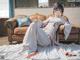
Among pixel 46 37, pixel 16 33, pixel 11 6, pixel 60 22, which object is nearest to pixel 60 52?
pixel 46 37

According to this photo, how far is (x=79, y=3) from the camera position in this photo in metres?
6.84

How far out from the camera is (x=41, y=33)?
4.70 meters

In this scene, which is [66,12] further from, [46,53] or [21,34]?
[46,53]

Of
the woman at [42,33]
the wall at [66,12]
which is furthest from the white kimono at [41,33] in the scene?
the wall at [66,12]

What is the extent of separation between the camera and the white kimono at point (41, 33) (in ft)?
14.6

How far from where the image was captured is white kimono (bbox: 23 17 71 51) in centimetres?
446

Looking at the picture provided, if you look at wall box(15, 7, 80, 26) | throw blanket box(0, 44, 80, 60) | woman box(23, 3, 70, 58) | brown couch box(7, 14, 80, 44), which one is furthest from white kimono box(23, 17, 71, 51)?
wall box(15, 7, 80, 26)

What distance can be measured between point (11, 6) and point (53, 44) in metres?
2.64

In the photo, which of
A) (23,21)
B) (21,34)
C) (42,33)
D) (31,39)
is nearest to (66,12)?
(23,21)

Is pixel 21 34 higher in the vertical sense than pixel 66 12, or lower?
lower

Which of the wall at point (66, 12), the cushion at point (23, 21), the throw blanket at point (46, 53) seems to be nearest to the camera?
the throw blanket at point (46, 53)

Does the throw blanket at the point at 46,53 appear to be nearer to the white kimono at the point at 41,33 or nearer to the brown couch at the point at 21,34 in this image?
the white kimono at the point at 41,33

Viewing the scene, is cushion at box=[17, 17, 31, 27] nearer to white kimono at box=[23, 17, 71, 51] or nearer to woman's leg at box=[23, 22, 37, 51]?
white kimono at box=[23, 17, 71, 51]

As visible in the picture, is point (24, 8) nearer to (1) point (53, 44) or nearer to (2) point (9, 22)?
(2) point (9, 22)
